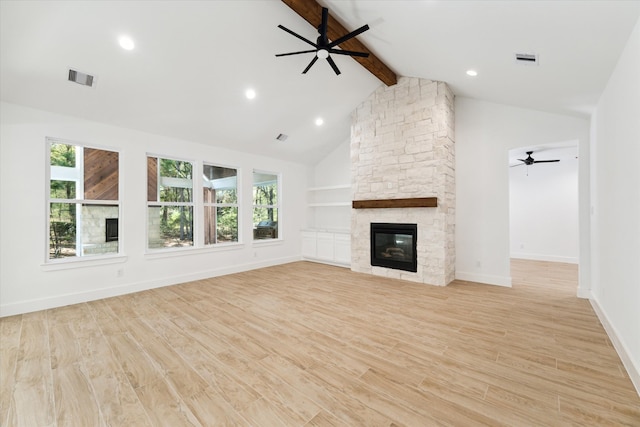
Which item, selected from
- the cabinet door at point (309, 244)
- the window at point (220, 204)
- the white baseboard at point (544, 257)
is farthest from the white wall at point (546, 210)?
the window at point (220, 204)

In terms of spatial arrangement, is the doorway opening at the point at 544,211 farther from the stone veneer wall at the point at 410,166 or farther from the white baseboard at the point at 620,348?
the white baseboard at the point at 620,348

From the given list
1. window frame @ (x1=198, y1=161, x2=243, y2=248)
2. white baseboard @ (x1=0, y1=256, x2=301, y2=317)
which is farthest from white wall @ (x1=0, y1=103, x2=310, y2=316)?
window frame @ (x1=198, y1=161, x2=243, y2=248)

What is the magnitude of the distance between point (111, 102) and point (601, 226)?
6.60 m

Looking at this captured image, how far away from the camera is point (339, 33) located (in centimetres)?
375

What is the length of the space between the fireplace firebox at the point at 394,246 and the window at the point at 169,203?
370 cm

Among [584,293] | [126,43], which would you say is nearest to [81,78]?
[126,43]

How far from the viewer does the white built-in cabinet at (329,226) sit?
6391mm

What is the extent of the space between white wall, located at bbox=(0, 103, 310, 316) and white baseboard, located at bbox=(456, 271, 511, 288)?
4451 millimetres

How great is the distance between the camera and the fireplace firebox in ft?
16.3

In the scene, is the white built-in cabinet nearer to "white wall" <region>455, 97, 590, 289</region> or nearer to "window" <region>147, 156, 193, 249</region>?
"white wall" <region>455, 97, 590, 289</region>

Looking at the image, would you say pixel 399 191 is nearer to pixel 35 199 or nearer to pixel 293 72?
pixel 293 72

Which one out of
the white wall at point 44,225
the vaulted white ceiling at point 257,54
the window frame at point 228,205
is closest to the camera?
the vaulted white ceiling at point 257,54

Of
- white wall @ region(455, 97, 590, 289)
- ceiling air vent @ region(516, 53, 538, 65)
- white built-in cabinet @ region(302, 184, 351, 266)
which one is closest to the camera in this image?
ceiling air vent @ region(516, 53, 538, 65)

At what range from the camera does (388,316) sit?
333 cm
